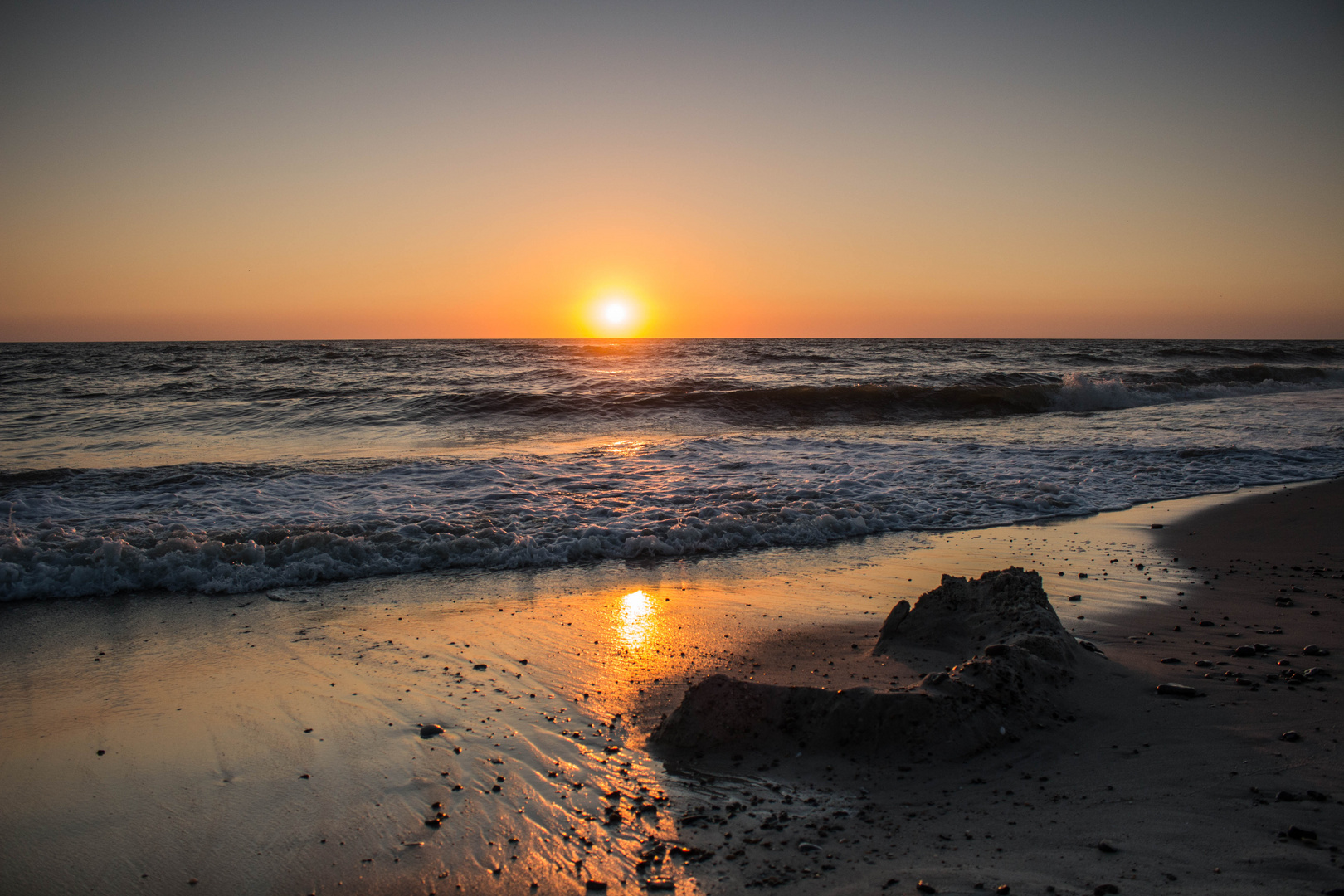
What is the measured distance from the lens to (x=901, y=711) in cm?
284

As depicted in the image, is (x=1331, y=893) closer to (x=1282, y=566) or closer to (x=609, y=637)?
(x=609, y=637)

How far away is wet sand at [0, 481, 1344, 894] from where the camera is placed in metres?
2.21

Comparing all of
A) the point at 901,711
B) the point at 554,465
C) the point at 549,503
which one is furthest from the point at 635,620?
the point at 554,465

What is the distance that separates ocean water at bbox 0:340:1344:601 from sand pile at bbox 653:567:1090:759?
3.33 metres

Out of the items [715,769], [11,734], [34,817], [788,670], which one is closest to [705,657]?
[788,670]

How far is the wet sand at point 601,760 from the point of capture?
221cm

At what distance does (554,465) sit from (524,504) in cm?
251

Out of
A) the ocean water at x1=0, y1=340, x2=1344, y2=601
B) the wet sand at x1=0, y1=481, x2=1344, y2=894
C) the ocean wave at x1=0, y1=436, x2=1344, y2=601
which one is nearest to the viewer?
the wet sand at x1=0, y1=481, x2=1344, y2=894

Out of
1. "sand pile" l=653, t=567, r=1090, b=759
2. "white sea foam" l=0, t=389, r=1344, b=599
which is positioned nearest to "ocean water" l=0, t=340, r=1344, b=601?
"white sea foam" l=0, t=389, r=1344, b=599

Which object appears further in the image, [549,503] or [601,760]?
[549,503]

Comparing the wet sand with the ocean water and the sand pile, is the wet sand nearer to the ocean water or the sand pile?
the sand pile

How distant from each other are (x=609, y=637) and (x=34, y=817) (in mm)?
2599

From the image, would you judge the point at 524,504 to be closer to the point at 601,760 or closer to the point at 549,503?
the point at 549,503

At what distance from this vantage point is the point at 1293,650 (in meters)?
3.70
